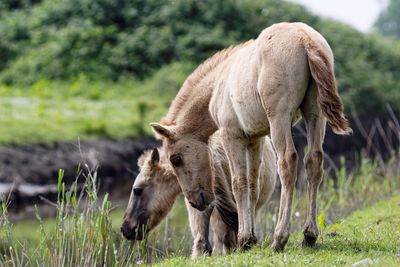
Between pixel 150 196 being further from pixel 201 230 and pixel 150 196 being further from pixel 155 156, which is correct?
pixel 201 230

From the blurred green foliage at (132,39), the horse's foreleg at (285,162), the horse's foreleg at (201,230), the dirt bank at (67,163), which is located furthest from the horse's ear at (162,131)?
the blurred green foliage at (132,39)

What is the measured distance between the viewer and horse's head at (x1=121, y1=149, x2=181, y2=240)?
34.2ft

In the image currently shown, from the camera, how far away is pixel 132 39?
3116 cm

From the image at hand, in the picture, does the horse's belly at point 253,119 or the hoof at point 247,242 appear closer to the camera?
the horse's belly at point 253,119

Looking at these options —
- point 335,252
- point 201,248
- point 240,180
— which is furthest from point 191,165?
point 335,252

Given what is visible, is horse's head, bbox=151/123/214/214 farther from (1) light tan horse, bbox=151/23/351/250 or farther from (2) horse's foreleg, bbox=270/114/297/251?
(2) horse's foreleg, bbox=270/114/297/251

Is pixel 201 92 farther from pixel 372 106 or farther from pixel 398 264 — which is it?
pixel 372 106

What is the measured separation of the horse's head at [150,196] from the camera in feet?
34.2

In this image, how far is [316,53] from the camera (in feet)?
25.6

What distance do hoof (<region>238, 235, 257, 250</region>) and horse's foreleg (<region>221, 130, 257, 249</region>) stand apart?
0.02m

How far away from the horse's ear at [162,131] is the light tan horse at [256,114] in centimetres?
1

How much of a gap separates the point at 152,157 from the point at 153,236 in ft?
3.76

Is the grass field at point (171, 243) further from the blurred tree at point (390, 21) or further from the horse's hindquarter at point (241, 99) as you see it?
the blurred tree at point (390, 21)

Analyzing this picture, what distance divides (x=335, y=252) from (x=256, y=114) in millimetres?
1491
